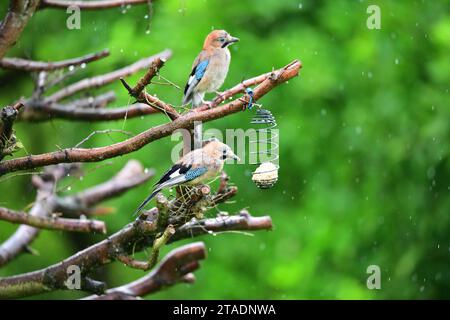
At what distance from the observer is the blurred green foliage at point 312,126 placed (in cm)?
885

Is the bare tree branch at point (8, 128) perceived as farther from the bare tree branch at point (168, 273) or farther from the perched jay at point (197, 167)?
the bare tree branch at point (168, 273)

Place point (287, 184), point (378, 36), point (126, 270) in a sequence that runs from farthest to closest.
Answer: point (126, 270), point (287, 184), point (378, 36)

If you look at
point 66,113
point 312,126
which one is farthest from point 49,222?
point 312,126

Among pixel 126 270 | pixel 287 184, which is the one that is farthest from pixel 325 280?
pixel 126 270

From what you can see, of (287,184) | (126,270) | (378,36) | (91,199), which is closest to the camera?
(91,199)

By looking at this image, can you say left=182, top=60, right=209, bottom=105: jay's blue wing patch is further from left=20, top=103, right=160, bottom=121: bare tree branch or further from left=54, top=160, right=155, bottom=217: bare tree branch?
left=54, top=160, right=155, bottom=217: bare tree branch

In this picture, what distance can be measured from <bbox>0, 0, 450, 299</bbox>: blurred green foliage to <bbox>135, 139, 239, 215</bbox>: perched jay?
14.9ft

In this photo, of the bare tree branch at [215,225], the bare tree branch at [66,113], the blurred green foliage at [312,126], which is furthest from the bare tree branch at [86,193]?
the blurred green foliage at [312,126]

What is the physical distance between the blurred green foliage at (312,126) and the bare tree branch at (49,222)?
3.75 m

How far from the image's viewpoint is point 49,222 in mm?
4742

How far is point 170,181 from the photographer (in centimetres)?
372

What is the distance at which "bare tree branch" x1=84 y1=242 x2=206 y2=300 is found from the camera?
478cm
